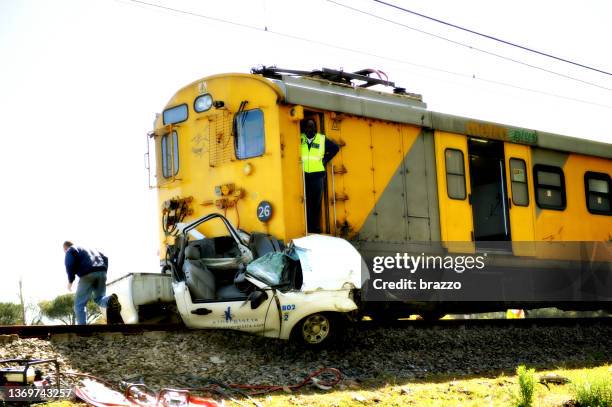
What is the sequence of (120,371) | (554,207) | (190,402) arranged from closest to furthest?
(190,402), (120,371), (554,207)

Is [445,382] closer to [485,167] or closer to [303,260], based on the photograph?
[303,260]

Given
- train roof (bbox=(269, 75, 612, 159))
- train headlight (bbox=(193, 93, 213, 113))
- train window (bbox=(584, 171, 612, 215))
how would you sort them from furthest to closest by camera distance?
1. train window (bbox=(584, 171, 612, 215))
2. train headlight (bbox=(193, 93, 213, 113))
3. train roof (bbox=(269, 75, 612, 159))

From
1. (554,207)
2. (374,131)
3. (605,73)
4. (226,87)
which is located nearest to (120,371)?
(226,87)

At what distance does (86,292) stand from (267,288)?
11.8ft

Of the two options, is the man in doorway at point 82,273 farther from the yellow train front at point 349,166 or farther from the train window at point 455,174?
the train window at point 455,174

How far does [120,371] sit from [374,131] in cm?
564

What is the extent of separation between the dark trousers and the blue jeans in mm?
3245

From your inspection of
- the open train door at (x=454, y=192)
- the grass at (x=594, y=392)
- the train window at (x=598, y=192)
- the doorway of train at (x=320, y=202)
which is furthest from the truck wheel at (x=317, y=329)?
the train window at (x=598, y=192)

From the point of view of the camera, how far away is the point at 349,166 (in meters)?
11.1

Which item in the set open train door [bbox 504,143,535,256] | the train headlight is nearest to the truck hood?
the train headlight

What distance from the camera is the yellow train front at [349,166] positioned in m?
10.5

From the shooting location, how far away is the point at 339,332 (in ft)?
30.7

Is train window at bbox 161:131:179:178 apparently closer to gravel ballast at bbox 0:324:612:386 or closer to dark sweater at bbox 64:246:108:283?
dark sweater at bbox 64:246:108:283

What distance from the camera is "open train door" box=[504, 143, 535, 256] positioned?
13.5 metres
